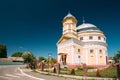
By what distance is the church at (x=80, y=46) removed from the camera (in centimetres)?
4421

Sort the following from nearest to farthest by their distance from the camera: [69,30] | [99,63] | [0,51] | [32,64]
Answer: [32,64]
[99,63]
[69,30]
[0,51]

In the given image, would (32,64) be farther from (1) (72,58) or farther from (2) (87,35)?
(2) (87,35)

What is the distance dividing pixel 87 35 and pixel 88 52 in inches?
207

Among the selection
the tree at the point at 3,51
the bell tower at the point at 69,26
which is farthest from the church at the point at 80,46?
the tree at the point at 3,51

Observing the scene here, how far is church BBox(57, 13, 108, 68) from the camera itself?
44.2m

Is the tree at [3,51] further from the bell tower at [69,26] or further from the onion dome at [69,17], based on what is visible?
the onion dome at [69,17]

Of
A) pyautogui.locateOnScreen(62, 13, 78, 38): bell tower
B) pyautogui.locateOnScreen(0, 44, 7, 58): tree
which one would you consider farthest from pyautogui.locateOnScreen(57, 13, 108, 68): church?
pyautogui.locateOnScreen(0, 44, 7, 58): tree

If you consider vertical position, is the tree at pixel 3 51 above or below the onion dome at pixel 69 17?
below

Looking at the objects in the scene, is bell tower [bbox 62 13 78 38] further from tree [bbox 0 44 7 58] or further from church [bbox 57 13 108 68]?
tree [bbox 0 44 7 58]

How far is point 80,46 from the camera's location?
155 ft

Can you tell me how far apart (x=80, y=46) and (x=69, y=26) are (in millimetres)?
7798

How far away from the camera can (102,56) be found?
1906 inches

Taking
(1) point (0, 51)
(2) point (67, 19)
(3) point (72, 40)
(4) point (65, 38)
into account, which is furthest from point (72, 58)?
(1) point (0, 51)

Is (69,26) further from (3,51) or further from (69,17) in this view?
(3,51)
